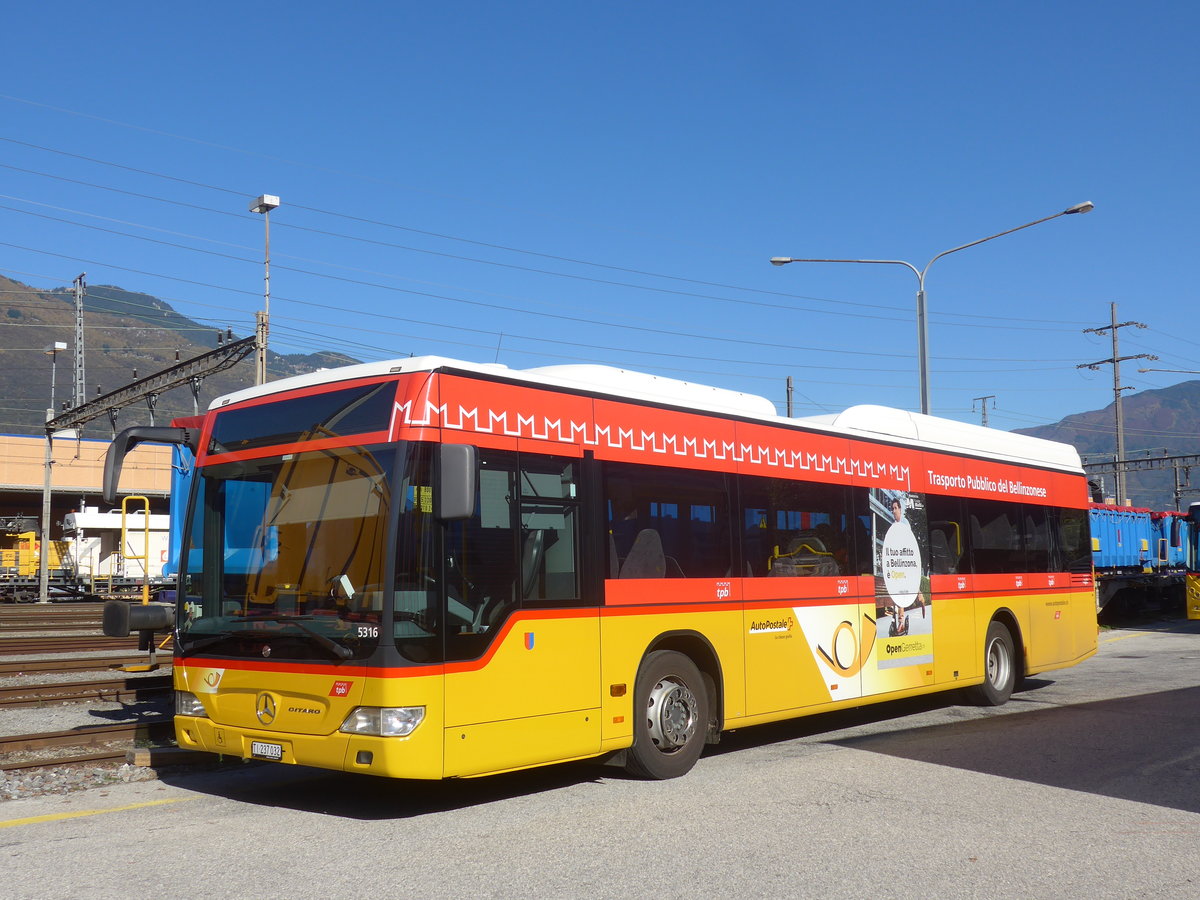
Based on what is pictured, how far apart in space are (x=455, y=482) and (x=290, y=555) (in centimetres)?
142

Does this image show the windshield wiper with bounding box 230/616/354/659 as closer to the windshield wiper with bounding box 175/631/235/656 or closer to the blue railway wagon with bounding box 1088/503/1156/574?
the windshield wiper with bounding box 175/631/235/656

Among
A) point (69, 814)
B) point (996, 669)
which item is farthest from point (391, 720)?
point (996, 669)

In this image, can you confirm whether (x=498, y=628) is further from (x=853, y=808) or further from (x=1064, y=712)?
(x=1064, y=712)

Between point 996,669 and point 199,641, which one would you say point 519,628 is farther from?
point 996,669

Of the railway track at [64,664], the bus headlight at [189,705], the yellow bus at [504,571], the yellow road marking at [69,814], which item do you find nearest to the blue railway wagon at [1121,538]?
the yellow bus at [504,571]

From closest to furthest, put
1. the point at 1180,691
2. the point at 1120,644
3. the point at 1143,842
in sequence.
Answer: the point at 1143,842 → the point at 1180,691 → the point at 1120,644

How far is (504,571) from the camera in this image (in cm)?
755

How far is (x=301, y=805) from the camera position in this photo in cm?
797

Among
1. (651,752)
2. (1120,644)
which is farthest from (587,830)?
(1120,644)

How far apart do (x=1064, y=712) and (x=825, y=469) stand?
4.56 m

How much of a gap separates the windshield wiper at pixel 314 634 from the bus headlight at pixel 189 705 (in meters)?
0.85

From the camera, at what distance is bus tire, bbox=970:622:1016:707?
13484 mm

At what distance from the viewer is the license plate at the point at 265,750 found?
744 centimetres

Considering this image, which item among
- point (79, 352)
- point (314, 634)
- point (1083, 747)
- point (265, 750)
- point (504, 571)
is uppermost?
point (79, 352)
